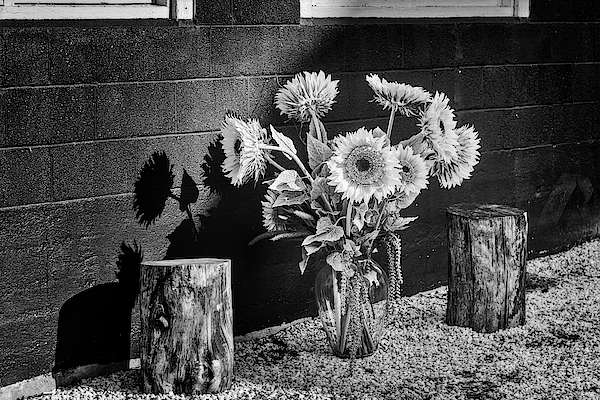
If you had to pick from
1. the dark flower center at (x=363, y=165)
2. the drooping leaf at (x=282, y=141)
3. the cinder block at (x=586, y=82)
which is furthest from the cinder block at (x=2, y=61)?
the cinder block at (x=586, y=82)

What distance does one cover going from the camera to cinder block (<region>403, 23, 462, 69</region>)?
→ 3693 mm

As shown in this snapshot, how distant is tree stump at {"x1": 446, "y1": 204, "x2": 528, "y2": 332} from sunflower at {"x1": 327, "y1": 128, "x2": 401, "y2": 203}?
634 mm

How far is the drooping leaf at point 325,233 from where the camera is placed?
296 cm

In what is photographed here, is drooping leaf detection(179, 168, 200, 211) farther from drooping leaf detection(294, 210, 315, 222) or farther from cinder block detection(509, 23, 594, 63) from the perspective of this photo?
cinder block detection(509, 23, 594, 63)

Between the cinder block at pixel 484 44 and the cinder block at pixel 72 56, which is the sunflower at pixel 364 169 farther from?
the cinder block at pixel 484 44

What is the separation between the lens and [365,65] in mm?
3562

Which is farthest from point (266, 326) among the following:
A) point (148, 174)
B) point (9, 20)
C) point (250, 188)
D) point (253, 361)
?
point (9, 20)

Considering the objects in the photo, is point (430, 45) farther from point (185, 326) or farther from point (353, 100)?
point (185, 326)

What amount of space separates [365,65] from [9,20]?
54.1 inches

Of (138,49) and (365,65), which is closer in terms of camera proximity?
(138,49)

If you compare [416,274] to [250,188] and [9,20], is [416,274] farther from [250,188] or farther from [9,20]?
[9,20]

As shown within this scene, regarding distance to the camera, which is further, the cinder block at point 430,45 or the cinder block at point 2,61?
the cinder block at point 430,45

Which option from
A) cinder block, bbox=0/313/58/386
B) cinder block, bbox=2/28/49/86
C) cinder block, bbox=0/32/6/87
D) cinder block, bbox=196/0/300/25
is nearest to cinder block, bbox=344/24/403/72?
cinder block, bbox=196/0/300/25

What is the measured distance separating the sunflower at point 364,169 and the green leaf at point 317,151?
0.54ft
